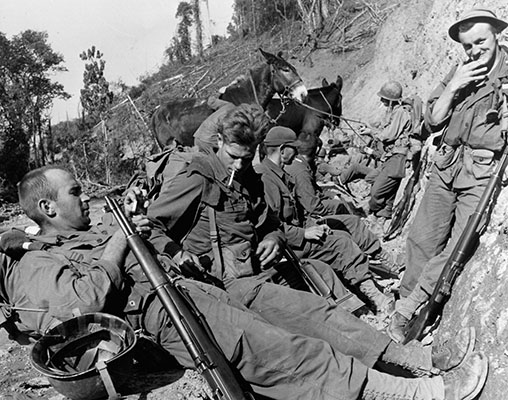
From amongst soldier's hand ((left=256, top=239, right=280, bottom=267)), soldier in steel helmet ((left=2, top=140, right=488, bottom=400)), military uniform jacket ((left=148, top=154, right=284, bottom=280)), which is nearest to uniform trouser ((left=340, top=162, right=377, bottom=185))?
soldier's hand ((left=256, top=239, right=280, bottom=267))

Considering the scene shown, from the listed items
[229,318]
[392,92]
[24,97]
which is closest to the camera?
[229,318]

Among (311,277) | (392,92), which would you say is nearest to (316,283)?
(311,277)

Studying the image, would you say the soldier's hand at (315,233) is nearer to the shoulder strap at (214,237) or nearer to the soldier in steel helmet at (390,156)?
the shoulder strap at (214,237)

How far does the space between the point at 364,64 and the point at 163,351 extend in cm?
A: 1480

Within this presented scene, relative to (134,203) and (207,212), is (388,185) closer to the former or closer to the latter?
(207,212)

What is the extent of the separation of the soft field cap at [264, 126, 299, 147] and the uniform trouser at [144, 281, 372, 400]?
308 cm

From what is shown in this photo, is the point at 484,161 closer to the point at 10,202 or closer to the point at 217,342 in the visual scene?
the point at 217,342

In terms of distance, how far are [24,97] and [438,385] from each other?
24.1m

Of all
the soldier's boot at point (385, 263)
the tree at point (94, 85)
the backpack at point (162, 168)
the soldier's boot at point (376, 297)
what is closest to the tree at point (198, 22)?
the tree at point (94, 85)

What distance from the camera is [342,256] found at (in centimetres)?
556

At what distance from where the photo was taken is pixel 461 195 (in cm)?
433

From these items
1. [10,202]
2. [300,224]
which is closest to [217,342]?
[300,224]

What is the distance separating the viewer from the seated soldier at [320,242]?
5383 millimetres

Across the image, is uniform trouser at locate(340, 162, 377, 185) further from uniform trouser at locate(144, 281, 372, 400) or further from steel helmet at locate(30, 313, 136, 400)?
steel helmet at locate(30, 313, 136, 400)
